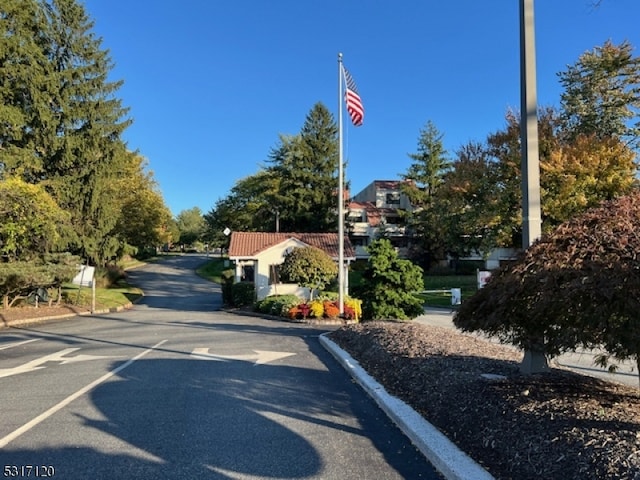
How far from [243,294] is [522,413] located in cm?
2619

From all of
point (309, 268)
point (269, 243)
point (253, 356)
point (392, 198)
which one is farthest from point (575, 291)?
point (392, 198)

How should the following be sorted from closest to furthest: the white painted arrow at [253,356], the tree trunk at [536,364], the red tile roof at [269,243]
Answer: the tree trunk at [536,364], the white painted arrow at [253,356], the red tile roof at [269,243]

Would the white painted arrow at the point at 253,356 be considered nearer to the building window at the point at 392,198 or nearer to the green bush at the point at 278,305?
the green bush at the point at 278,305

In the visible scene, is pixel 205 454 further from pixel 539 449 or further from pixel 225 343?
pixel 225 343

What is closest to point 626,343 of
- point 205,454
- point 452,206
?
point 205,454

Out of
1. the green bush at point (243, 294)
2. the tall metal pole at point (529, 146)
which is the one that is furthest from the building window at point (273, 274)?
the tall metal pole at point (529, 146)

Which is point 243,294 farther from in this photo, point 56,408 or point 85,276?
point 56,408

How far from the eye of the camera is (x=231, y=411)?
6.06 metres

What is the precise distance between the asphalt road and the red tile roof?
771 inches

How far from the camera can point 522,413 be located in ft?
14.5

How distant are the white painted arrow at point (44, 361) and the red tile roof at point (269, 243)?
767 inches

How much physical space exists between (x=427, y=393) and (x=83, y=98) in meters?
35.4

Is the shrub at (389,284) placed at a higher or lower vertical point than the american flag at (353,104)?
lower

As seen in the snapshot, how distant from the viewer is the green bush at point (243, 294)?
29.7 metres
